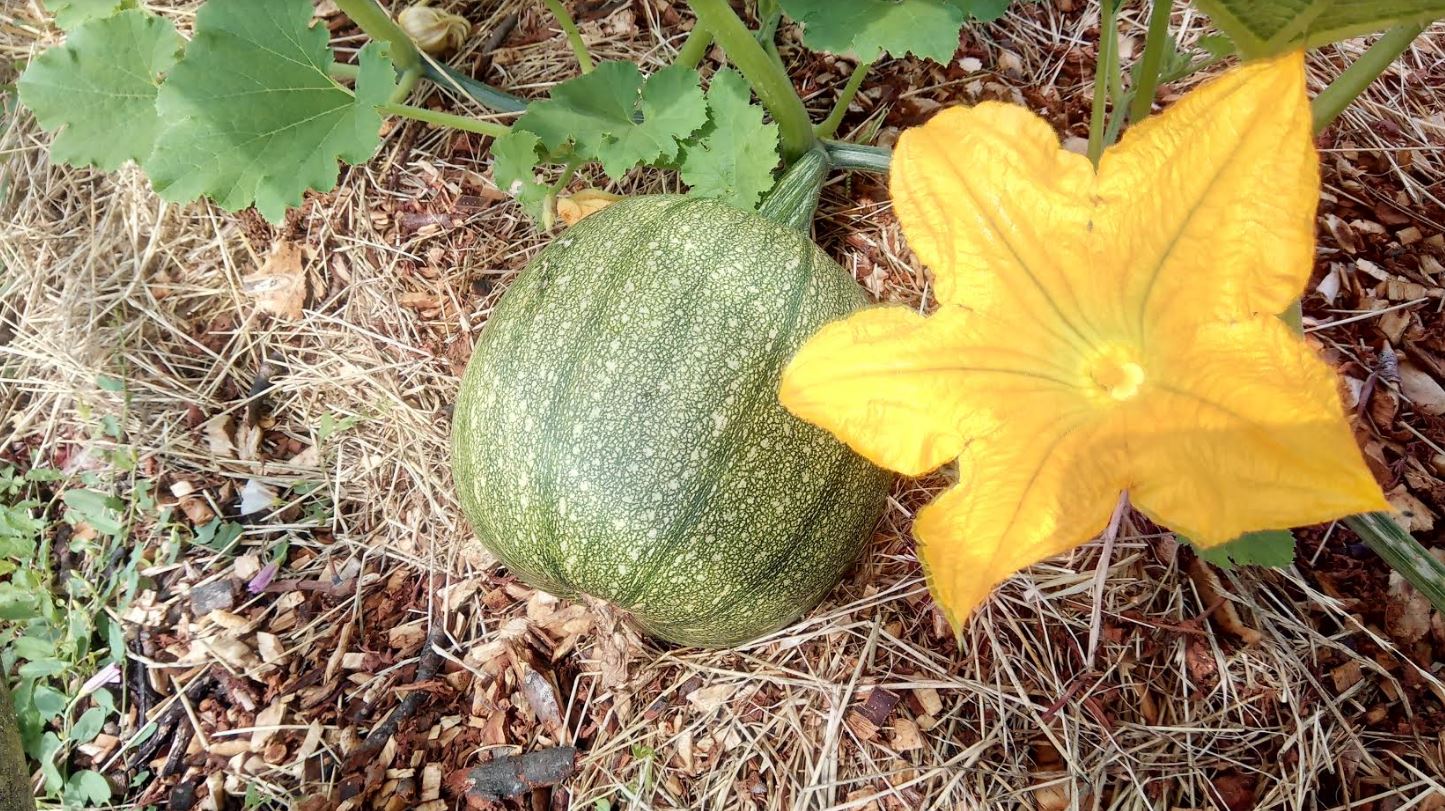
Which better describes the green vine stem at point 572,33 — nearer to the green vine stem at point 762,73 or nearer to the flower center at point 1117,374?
the green vine stem at point 762,73

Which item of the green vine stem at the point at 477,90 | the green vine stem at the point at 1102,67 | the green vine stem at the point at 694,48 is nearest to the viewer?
the green vine stem at the point at 1102,67

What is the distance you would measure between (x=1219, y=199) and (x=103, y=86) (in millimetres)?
1960

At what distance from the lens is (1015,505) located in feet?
4.06

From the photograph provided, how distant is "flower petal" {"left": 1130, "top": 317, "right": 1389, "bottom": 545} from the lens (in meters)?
1.05

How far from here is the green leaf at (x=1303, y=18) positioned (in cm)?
119

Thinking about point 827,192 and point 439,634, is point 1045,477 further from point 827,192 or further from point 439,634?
point 439,634

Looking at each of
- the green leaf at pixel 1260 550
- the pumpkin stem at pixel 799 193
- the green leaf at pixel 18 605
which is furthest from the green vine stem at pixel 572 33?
the green leaf at pixel 18 605

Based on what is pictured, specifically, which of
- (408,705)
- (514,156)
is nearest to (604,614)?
(408,705)

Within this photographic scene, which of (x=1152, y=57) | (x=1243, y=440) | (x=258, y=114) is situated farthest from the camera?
(x=258, y=114)

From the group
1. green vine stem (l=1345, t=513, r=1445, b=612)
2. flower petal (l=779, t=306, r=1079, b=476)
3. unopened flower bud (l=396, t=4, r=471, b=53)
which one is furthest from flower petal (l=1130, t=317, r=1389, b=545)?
unopened flower bud (l=396, t=4, r=471, b=53)

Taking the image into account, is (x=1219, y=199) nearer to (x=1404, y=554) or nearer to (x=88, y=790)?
(x=1404, y=554)

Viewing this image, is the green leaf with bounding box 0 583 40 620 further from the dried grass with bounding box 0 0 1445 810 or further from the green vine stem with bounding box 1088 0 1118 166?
the green vine stem with bounding box 1088 0 1118 166

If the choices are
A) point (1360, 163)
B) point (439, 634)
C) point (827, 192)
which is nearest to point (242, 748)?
point (439, 634)

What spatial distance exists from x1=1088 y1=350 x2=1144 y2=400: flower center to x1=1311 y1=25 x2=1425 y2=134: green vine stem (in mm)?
538
